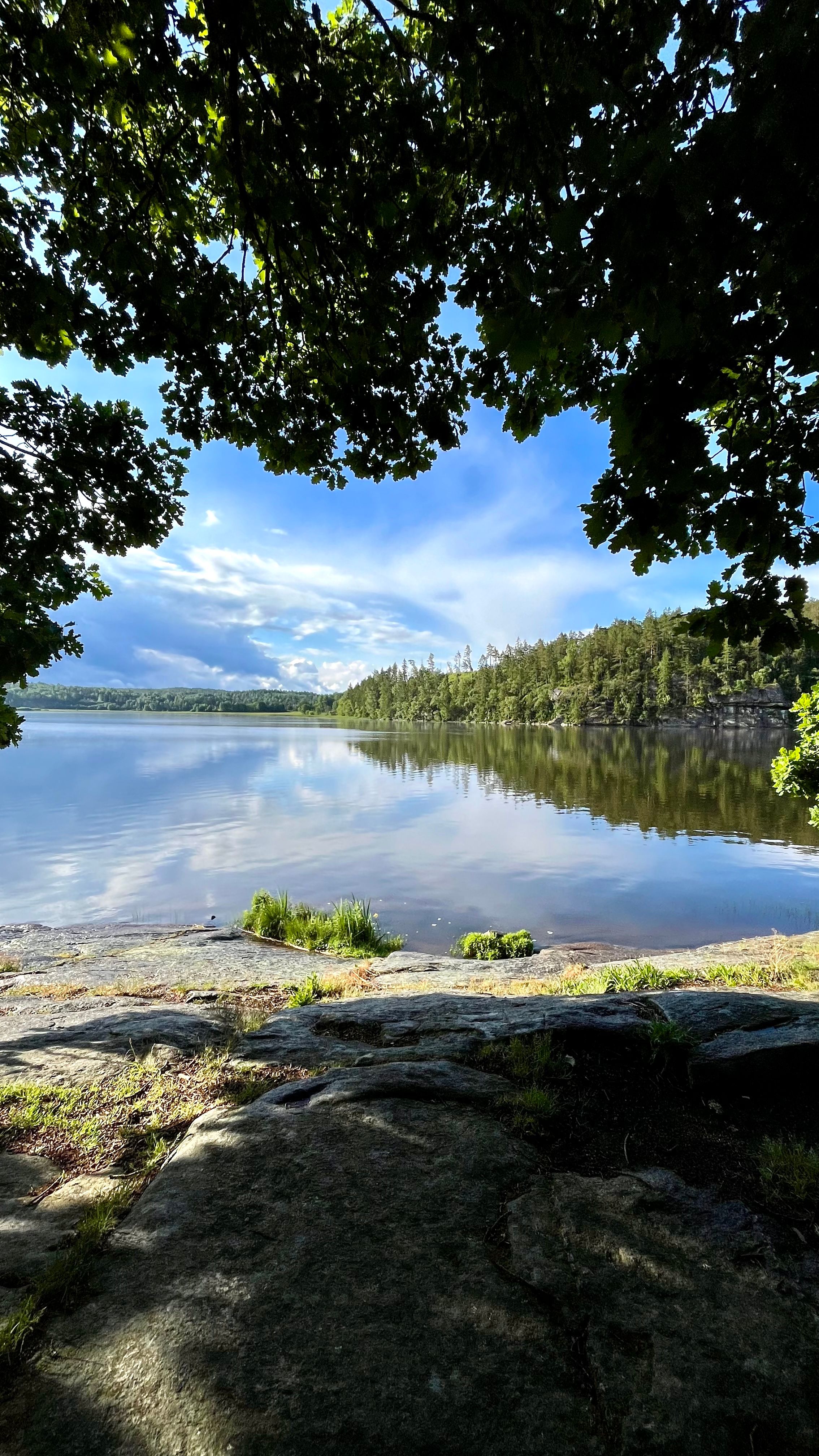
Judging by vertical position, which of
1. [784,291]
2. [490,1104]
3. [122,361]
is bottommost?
[490,1104]

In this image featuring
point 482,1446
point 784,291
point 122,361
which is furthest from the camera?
point 122,361

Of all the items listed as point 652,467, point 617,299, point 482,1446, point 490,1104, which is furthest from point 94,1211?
point 617,299

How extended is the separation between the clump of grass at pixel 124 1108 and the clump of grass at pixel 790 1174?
3325 mm

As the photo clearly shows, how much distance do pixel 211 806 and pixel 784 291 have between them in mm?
34566

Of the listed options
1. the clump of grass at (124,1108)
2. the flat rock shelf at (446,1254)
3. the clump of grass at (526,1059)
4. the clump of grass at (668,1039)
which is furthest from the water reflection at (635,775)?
the clump of grass at (124,1108)

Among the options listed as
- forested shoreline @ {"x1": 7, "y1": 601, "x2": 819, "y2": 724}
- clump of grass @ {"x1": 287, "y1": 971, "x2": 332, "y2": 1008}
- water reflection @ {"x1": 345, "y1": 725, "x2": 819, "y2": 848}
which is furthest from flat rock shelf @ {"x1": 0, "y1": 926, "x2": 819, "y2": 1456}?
forested shoreline @ {"x1": 7, "y1": 601, "x2": 819, "y2": 724}

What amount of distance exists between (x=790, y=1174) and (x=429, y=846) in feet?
72.2

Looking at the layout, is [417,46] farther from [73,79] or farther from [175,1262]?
[175,1262]

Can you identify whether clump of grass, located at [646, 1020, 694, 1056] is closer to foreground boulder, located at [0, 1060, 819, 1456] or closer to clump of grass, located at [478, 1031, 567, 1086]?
clump of grass, located at [478, 1031, 567, 1086]

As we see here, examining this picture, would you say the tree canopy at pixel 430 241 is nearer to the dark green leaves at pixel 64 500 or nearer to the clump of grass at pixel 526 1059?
the dark green leaves at pixel 64 500

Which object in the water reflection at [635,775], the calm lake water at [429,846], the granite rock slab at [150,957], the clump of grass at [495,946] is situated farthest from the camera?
the water reflection at [635,775]

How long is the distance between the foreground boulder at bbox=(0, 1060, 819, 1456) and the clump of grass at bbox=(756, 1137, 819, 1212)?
1.20 feet

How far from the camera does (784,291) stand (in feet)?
9.55

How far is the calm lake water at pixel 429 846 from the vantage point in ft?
57.1
